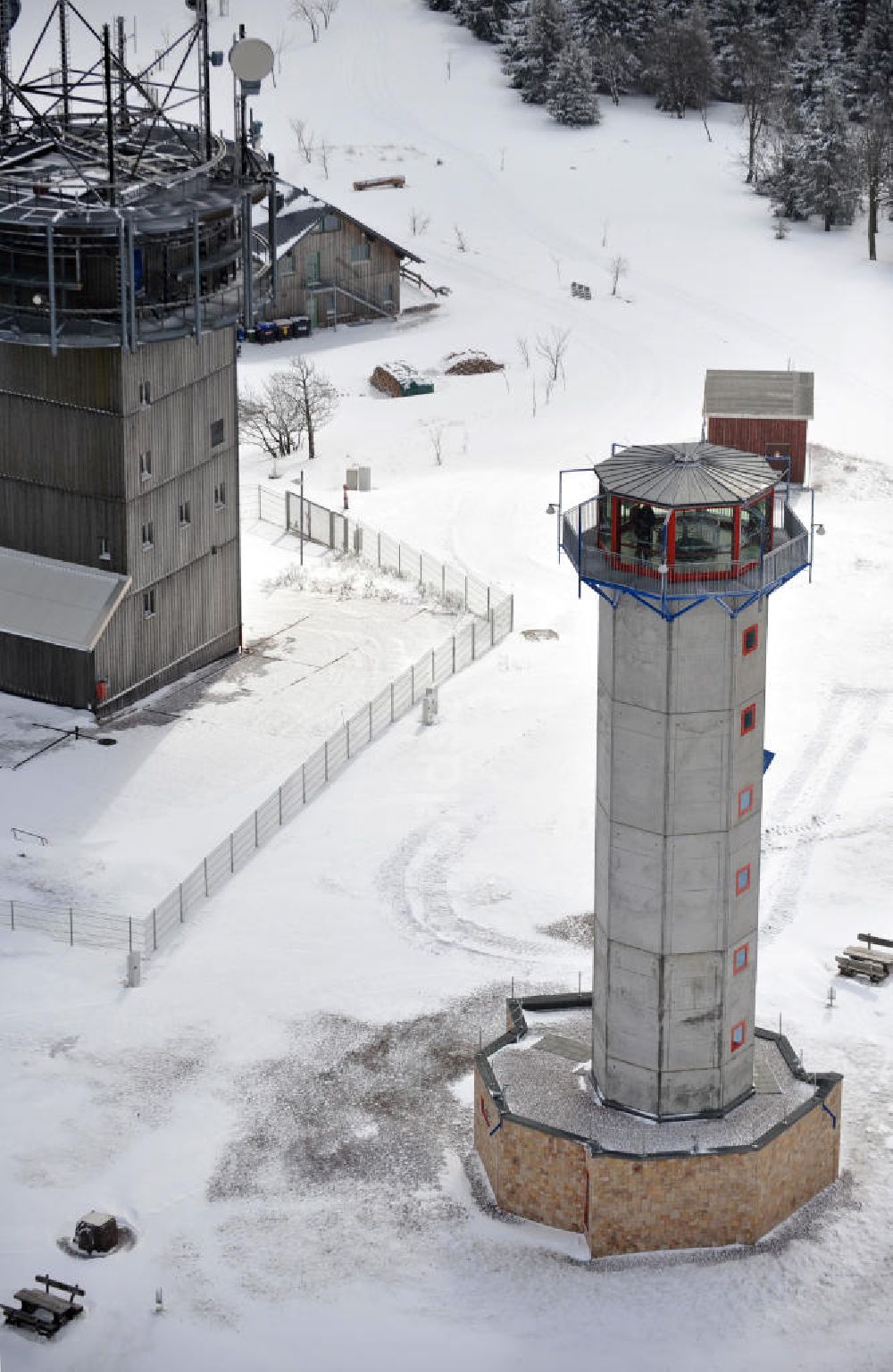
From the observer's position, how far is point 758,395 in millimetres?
89875

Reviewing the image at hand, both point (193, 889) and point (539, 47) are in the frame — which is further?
point (539, 47)

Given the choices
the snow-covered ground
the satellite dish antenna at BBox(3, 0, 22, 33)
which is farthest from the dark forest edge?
the satellite dish antenna at BBox(3, 0, 22, 33)

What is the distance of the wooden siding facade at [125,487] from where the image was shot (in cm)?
6894

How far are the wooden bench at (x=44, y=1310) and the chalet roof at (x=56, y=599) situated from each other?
26136 millimetres

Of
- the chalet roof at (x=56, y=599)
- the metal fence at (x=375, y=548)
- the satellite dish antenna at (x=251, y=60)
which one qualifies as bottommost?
the metal fence at (x=375, y=548)

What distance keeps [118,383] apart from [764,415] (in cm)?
2899

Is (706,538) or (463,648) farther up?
(706,538)

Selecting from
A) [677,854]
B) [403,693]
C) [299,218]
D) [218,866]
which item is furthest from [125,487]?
[299,218]

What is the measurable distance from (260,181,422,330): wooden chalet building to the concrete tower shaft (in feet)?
214

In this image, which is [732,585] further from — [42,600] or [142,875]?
[42,600]

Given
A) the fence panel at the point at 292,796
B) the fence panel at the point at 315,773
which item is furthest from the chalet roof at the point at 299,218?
the fence panel at the point at 292,796

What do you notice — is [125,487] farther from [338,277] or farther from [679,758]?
[338,277]

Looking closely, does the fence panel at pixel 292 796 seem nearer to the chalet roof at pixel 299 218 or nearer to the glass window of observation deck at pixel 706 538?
the glass window of observation deck at pixel 706 538

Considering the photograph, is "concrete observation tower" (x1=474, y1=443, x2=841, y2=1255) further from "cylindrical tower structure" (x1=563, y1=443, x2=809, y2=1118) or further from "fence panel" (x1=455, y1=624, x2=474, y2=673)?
"fence panel" (x1=455, y1=624, x2=474, y2=673)
